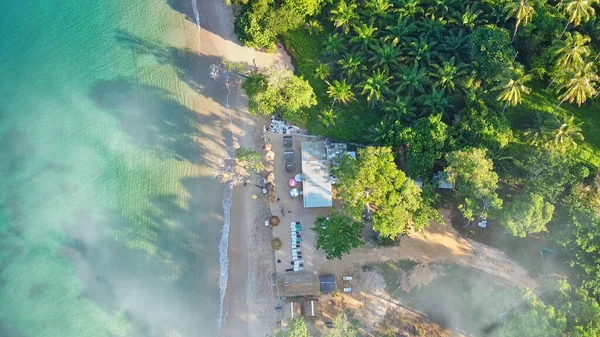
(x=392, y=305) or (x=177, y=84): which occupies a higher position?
(x=177, y=84)

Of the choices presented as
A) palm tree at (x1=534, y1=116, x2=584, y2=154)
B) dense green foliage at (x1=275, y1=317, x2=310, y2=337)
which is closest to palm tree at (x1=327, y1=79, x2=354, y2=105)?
palm tree at (x1=534, y1=116, x2=584, y2=154)

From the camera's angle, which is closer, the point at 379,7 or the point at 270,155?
the point at 270,155

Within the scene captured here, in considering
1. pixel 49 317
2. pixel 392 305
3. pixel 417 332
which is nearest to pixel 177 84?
pixel 49 317

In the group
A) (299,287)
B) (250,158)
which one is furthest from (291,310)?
(250,158)

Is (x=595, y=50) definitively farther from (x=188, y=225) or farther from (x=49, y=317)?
(x=49, y=317)

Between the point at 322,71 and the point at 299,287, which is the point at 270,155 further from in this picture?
the point at 299,287

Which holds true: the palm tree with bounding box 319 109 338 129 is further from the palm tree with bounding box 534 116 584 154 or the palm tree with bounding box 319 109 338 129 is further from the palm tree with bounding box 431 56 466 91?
the palm tree with bounding box 534 116 584 154

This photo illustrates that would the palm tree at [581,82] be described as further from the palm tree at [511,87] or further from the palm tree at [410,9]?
the palm tree at [410,9]
